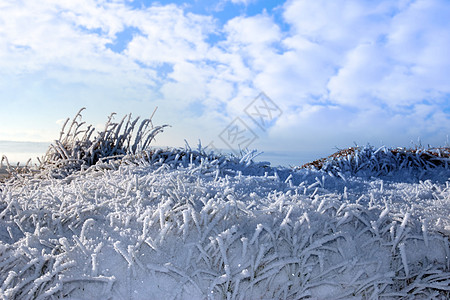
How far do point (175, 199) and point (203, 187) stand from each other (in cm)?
Result: 16

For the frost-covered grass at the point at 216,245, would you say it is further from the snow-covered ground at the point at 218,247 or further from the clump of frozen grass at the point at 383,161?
the clump of frozen grass at the point at 383,161

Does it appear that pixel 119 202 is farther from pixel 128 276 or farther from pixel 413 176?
pixel 413 176

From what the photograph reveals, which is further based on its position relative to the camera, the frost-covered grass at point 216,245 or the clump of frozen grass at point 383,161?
the clump of frozen grass at point 383,161

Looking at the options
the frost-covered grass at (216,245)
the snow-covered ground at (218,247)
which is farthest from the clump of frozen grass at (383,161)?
the snow-covered ground at (218,247)

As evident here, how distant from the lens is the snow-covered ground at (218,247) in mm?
1277

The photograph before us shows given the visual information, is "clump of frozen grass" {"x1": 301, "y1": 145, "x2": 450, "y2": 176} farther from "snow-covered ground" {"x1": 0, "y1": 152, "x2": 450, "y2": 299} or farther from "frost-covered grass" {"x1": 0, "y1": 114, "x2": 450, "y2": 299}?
"snow-covered ground" {"x1": 0, "y1": 152, "x2": 450, "y2": 299}

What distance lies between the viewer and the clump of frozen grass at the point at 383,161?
115 inches

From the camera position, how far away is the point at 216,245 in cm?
134

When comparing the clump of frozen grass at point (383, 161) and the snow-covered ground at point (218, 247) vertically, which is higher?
the clump of frozen grass at point (383, 161)

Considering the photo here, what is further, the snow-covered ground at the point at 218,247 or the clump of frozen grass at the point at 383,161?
the clump of frozen grass at the point at 383,161

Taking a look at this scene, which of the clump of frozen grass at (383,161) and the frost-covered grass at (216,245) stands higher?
the clump of frozen grass at (383,161)

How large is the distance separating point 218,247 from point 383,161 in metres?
2.07

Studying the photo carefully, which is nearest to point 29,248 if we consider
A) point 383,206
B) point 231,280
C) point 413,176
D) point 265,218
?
point 231,280

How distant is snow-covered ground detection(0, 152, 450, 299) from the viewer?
4.19 feet
